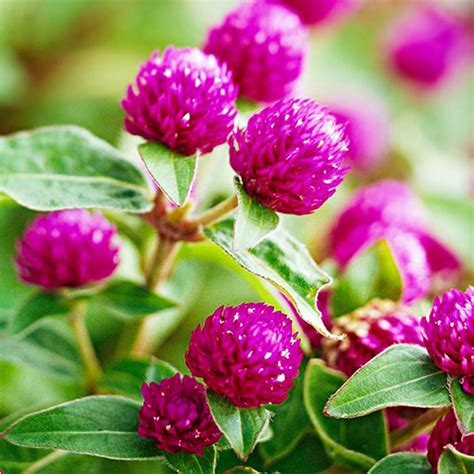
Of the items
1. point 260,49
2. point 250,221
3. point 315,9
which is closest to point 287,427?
point 250,221

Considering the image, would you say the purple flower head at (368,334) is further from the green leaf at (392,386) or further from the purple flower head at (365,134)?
the purple flower head at (365,134)

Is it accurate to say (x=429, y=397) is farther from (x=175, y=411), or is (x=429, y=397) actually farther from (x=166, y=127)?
(x=166, y=127)

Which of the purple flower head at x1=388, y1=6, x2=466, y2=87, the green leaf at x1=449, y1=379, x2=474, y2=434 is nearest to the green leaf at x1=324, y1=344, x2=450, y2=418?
the green leaf at x1=449, y1=379, x2=474, y2=434

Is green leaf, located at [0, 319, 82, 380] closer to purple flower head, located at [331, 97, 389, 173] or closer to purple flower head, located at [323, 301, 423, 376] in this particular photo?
purple flower head, located at [323, 301, 423, 376]

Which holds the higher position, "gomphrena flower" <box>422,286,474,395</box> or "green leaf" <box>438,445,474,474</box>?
"gomphrena flower" <box>422,286,474,395</box>

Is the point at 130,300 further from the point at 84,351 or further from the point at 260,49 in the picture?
the point at 260,49

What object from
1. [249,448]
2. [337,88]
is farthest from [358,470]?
[337,88]
